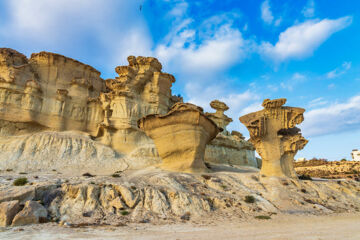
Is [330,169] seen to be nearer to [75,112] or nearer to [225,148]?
[225,148]

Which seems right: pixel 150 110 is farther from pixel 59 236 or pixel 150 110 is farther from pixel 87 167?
pixel 59 236

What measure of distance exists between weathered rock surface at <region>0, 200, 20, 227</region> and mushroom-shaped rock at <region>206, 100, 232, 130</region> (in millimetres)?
38784

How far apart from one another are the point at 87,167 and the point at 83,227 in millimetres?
18067

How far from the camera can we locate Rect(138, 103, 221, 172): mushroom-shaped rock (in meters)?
22.2

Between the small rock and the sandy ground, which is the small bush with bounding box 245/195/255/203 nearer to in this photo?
the small rock

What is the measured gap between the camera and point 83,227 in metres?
9.30

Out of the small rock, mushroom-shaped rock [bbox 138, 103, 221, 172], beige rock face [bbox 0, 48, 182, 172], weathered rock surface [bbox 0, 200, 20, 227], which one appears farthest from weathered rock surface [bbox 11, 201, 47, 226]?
beige rock face [bbox 0, 48, 182, 172]

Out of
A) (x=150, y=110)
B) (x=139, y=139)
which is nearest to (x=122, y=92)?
(x=150, y=110)

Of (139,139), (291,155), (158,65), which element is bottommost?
(291,155)

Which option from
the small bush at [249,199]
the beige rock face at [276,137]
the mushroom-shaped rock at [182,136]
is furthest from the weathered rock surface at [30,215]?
the beige rock face at [276,137]

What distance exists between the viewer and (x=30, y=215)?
9.53 m

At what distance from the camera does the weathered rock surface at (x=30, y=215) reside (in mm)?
9195

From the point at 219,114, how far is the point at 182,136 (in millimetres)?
25334

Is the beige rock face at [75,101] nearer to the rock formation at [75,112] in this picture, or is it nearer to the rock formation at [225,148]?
the rock formation at [75,112]
